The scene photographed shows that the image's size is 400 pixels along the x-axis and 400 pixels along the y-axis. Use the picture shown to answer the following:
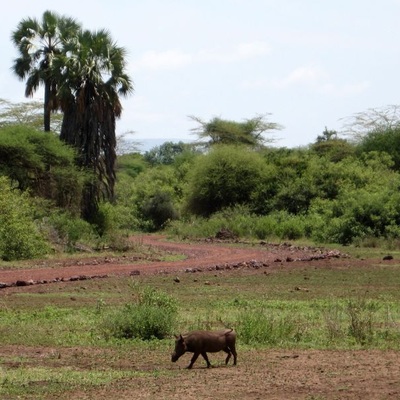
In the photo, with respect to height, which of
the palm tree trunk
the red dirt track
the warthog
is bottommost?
the red dirt track

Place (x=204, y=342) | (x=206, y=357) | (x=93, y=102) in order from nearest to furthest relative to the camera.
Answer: (x=204, y=342), (x=206, y=357), (x=93, y=102)

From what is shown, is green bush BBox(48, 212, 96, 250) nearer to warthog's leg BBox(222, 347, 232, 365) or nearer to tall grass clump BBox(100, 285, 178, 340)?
tall grass clump BBox(100, 285, 178, 340)

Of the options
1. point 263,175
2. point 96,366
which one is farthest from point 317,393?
point 263,175

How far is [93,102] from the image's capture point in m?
42.8

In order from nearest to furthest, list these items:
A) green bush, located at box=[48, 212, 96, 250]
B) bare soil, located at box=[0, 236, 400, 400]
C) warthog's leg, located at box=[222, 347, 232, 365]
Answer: bare soil, located at box=[0, 236, 400, 400]
warthog's leg, located at box=[222, 347, 232, 365]
green bush, located at box=[48, 212, 96, 250]

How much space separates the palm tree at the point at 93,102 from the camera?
4238 cm

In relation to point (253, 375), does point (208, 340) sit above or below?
above

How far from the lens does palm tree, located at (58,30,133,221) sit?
42.4 meters

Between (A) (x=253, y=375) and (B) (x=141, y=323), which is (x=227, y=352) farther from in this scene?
(B) (x=141, y=323)

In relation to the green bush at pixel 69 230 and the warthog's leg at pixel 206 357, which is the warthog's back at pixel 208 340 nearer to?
the warthog's leg at pixel 206 357

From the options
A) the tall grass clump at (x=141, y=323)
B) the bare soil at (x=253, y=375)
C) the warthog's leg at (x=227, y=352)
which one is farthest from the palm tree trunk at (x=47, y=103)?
the warthog's leg at (x=227, y=352)

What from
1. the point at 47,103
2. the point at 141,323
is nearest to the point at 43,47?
the point at 47,103

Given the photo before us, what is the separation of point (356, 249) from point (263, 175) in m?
17.5

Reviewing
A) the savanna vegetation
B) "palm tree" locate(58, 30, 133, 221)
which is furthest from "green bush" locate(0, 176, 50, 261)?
"palm tree" locate(58, 30, 133, 221)
